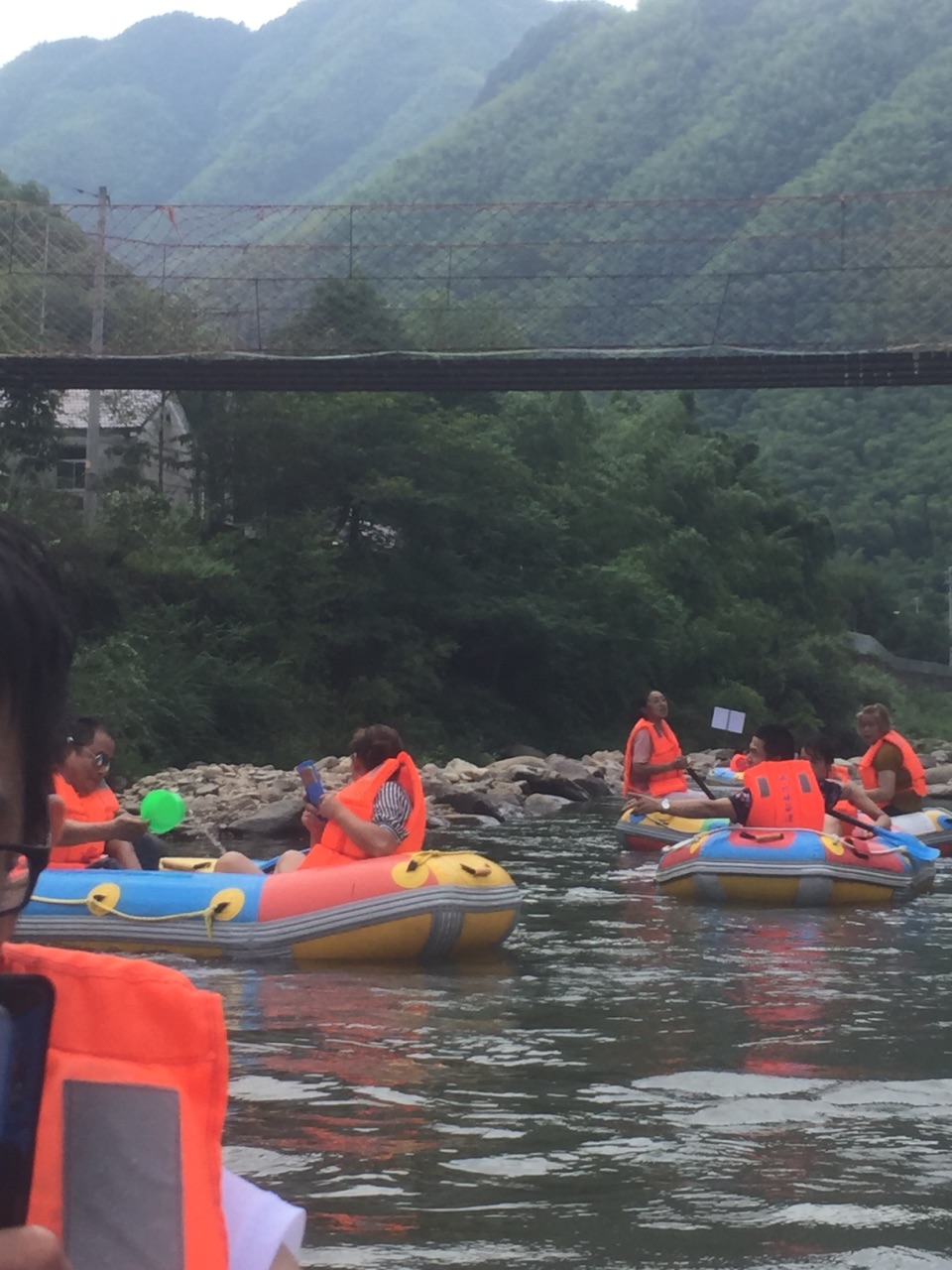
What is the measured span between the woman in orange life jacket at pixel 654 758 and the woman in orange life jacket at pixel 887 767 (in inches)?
65.5

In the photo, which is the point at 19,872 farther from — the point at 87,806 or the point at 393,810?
the point at 87,806

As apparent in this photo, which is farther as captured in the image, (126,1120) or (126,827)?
(126,827)

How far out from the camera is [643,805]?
15.8 metres

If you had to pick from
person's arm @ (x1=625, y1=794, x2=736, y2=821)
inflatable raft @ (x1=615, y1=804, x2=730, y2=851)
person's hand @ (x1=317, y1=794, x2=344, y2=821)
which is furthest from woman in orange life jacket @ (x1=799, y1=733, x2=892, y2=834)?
person's hand @ (x1=317, y1=794, x2=344, y2=821)

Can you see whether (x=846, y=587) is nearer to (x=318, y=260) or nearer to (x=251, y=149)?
(x=318, y=260)

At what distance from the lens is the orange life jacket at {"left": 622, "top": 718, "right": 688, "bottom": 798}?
16.2 meters

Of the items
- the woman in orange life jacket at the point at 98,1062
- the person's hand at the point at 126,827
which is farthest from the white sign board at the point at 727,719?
the woman in orange life jacket at the point at 98,1062

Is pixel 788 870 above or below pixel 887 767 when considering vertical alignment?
below

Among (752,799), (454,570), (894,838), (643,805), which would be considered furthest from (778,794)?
(454,570)

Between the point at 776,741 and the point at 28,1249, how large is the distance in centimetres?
1212

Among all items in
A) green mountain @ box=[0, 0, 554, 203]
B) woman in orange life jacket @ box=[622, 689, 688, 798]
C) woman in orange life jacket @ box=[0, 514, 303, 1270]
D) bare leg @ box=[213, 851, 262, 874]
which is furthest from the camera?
green mountain @ box=[0, 0, 554, 203]

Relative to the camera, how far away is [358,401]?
3086 centimetres

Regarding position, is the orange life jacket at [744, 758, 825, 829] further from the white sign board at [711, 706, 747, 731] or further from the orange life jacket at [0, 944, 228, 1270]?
the orange life jacket at [0, 944, 228, 1270]

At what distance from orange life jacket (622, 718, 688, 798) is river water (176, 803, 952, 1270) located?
17.8ft
